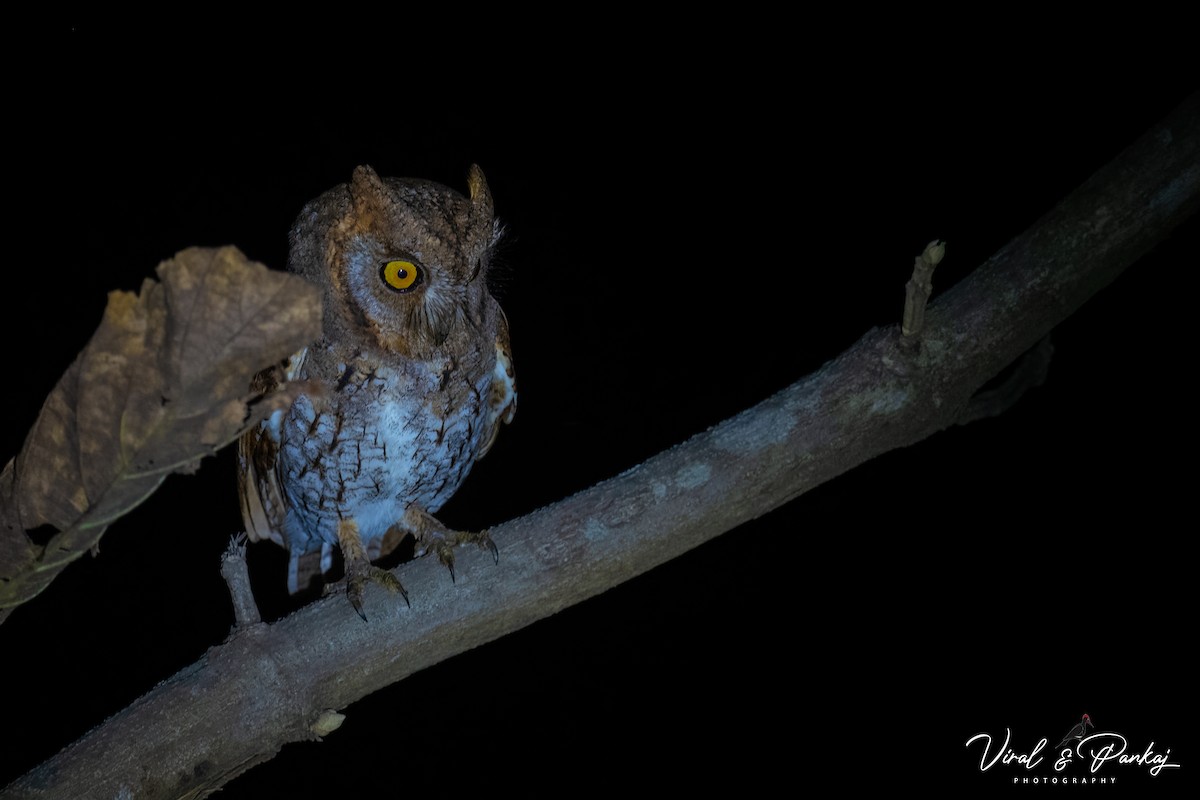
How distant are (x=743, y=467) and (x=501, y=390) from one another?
74 cm

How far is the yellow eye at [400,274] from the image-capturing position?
166cm

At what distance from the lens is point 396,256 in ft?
5.40

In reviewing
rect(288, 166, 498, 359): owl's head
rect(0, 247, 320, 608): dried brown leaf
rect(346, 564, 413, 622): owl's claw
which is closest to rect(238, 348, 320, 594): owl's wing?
rect(288, 166, 498, 359): owl's head

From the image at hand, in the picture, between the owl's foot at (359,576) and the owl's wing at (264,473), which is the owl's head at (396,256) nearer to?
the owl's wing at (264,473)

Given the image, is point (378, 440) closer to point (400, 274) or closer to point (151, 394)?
point (400, 274)

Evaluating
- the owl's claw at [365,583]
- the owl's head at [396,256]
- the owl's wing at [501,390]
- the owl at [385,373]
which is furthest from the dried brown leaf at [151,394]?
the owl's wing at [501,390]

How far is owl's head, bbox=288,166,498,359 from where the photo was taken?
163 centimetres

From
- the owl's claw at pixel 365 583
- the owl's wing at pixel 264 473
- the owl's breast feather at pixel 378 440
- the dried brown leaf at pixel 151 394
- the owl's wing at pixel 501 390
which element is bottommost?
the dried brown leaf at pixel 151 394

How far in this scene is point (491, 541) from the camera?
1.65 m

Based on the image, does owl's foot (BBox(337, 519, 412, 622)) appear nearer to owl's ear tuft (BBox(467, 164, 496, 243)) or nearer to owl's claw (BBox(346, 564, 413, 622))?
owl's claw (BBox(346, 564, 413, 622))

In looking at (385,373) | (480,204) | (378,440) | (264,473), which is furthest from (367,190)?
(264,473)

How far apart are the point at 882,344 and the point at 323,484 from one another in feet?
3.90

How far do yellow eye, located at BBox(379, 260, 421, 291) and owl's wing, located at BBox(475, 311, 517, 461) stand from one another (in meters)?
0.41

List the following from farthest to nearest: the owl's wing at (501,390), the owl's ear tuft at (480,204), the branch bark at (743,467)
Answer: the owl's wing at (501,390)
the owl's ear tuft at (480,204)
the branch bark at (743,467)
